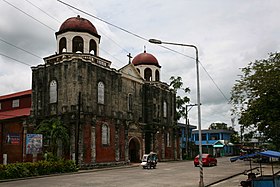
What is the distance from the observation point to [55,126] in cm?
3303

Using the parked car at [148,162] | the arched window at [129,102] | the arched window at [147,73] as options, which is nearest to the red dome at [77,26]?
the arched window at [129,102]

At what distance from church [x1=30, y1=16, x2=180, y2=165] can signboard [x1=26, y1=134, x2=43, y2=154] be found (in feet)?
14.2

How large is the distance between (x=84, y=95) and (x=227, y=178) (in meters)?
18.0

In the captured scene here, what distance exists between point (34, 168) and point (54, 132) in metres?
5.63

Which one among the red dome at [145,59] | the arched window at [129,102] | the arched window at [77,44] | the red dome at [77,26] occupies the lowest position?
the arched window at [129,102]

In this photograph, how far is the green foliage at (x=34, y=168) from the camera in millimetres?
25391

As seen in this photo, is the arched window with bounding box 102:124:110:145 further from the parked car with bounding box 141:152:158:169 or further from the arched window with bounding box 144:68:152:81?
the arched window with bounding box 144:68:152:81

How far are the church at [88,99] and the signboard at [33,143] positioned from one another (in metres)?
4.33

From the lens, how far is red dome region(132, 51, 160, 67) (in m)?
52.4

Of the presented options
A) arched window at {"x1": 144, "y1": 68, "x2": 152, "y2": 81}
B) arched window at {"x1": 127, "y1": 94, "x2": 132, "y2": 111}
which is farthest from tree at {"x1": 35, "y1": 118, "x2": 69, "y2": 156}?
arched window at {"x1": 144, "y1": 68, "x2": 152, "y2": 81}

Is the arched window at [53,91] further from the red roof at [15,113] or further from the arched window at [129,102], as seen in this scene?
the arched window at [129,102]

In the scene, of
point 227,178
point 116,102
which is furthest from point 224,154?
point 227,178

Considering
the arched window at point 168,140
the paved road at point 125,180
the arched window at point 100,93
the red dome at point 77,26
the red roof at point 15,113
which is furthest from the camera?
the arched window at point 168,140

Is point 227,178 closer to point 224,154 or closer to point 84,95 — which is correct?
point 84,95
